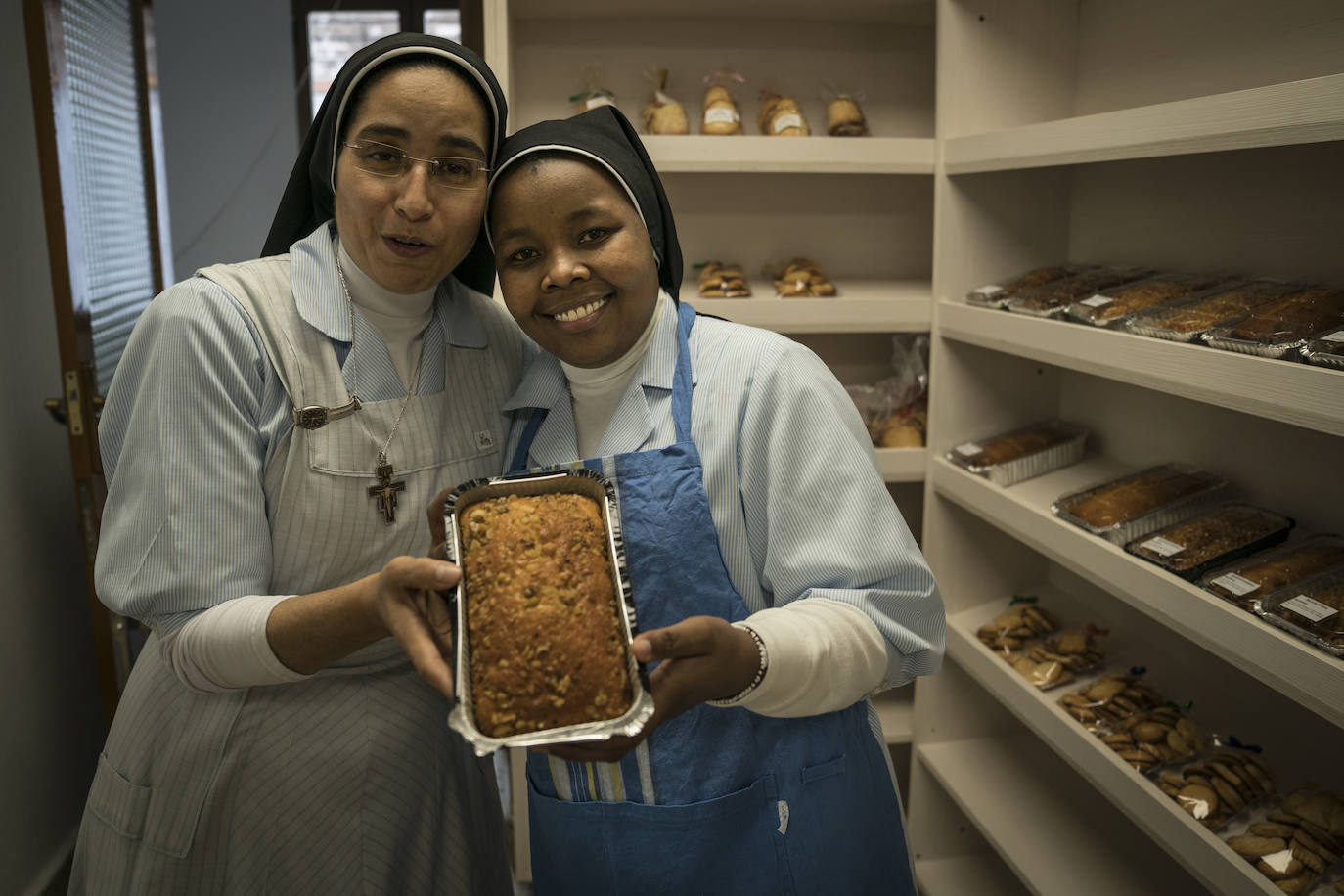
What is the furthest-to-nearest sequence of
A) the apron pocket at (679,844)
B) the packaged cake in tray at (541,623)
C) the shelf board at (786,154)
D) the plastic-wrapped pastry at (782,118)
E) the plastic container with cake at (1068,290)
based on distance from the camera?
1. the plastic-wrapped pastry at (782,118)
2. the shelf board at (786,154)
3. the plastic container with cake at (1068,290)
4. the apron pocket at (679,844)
5. the packaged cake in tray at (541,623)

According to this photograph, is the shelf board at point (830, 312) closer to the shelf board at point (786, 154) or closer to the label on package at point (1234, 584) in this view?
the shelf board at point (786, 154)

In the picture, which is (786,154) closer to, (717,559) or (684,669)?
(717,559)

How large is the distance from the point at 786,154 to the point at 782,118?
0.20m

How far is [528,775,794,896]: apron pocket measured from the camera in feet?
4.10

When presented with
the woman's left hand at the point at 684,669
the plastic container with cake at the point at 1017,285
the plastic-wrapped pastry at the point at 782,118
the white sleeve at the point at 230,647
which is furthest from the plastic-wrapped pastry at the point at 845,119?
the white sleeve at the point at 230,647

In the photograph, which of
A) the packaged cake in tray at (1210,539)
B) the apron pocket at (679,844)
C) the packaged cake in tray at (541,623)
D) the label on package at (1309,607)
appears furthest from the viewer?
the packaged cake in tray at (1210,539)

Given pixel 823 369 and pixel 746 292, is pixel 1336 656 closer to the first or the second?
pixel 823 369

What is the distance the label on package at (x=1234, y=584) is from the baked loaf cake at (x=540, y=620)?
A: 105cm

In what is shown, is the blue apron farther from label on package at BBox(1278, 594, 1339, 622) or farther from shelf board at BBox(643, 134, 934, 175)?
shelf board at BBox(643, 134, 934, 175)

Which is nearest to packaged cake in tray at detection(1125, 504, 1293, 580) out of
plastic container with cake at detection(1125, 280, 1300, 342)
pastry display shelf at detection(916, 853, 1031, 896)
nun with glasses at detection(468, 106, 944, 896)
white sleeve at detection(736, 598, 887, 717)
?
Result: plastic container with cake at detection(1125, 280, 1300, 342)

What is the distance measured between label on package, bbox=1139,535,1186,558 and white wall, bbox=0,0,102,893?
262cm

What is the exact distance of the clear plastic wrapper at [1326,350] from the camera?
1.31m

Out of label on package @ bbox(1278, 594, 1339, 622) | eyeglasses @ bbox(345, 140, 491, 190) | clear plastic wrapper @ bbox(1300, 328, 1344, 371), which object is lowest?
label on package @ bbox(1278, 594, 1339, 622)

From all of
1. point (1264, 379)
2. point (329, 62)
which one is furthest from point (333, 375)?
point (329, 62)
